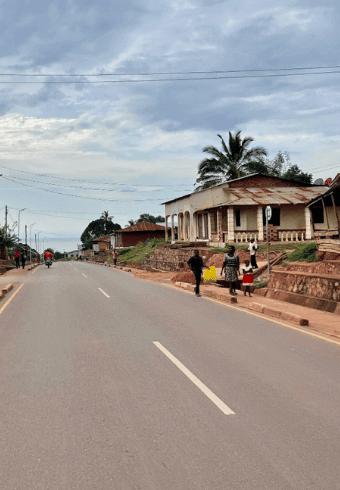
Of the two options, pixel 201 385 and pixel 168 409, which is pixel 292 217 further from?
pixel 168 409

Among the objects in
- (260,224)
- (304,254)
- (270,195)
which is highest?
(270,195)

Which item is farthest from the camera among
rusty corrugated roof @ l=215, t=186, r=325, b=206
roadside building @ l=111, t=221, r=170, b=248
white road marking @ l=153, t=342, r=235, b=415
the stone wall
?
roadside building @ l=111, t=221, r=170, b=248

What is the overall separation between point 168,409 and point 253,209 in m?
34.3

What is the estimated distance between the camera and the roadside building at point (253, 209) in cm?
3641

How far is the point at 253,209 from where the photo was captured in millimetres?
38719

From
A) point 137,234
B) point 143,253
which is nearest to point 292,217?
point 143,253

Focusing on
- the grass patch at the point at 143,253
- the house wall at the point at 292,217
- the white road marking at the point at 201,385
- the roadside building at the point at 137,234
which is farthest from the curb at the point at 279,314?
the roadside building at the point at 137,234

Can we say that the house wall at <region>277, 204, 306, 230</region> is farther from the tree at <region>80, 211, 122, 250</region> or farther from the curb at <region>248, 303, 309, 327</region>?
the tree at <region>80, 211, 122, 250</region>

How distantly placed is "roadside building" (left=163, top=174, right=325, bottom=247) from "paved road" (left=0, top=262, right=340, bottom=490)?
26387 millimetres

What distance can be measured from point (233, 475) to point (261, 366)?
3.65 metres

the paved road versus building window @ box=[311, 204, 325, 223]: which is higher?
building window @ box=[311, 204, 325, 223]

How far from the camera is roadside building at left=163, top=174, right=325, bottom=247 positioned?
119 feet

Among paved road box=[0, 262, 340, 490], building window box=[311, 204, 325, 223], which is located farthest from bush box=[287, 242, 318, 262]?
building window box=[311, 204, 325, 223]

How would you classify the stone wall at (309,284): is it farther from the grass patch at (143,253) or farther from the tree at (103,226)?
the tree at (103,226)
